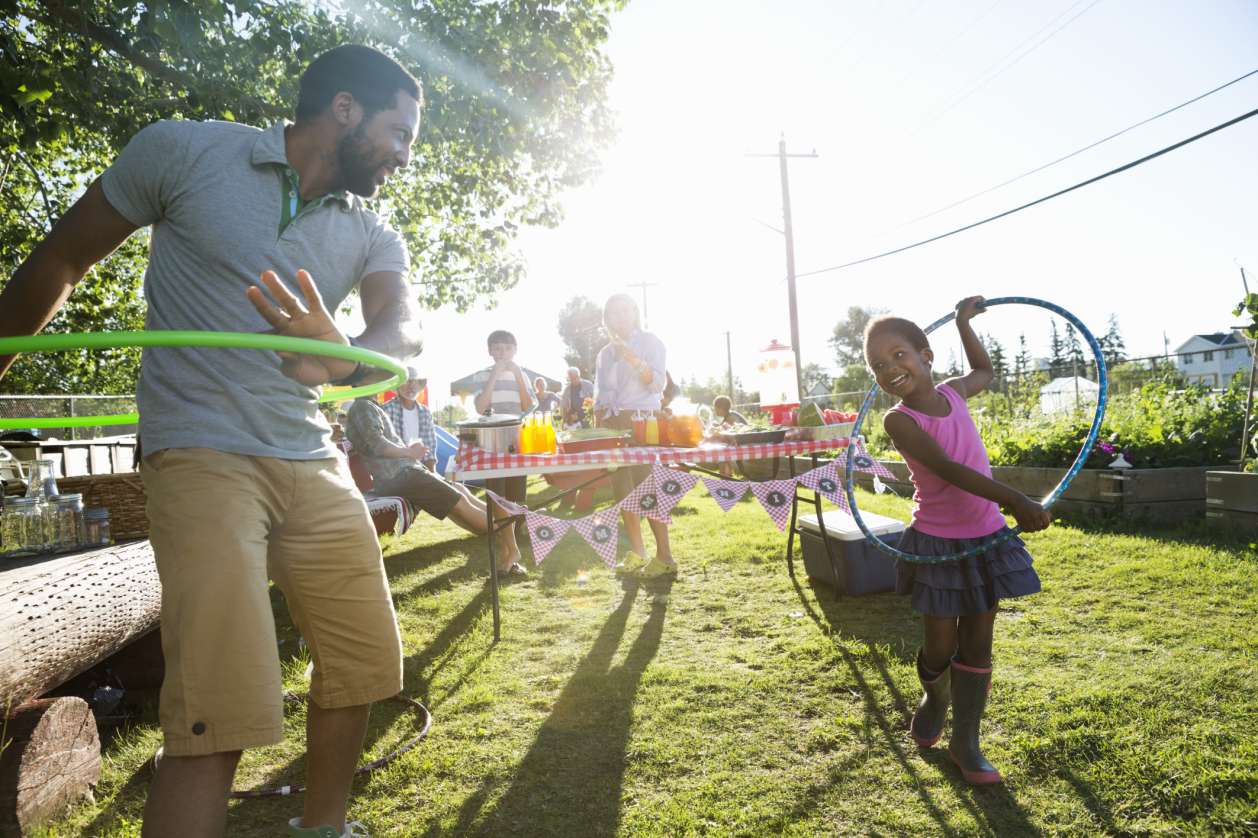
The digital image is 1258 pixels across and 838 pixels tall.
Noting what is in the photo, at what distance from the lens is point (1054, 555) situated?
5254 mm

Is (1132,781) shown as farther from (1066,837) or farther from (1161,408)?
(1161,408)

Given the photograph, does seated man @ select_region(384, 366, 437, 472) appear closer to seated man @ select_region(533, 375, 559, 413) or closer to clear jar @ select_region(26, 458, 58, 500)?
clear jar @ select_region(26, 458, 58, 500)

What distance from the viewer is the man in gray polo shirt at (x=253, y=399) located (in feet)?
4.70

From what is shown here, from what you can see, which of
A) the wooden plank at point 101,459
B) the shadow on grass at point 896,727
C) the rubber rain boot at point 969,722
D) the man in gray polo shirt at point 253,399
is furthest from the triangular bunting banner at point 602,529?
the wooden plank at point 101,459

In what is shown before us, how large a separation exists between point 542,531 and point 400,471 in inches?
51.8

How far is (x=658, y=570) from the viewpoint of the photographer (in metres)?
5.45

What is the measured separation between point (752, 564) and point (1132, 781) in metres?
3.39

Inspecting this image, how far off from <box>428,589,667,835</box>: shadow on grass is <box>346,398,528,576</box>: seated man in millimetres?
1859

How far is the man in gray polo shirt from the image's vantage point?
1434mm

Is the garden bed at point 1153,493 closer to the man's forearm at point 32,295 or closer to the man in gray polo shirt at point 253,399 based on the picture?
the man in gray polo shirt at point 253,399

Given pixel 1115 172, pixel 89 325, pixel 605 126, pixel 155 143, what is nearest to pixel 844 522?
pixel 155 143

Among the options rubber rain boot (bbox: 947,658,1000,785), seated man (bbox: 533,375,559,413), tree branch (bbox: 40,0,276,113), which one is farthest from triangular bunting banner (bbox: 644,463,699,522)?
seated man (bbox: 533,375,559,413)

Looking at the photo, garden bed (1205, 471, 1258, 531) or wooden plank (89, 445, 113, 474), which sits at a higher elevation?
wooden plank (89, 445, 113, 474)

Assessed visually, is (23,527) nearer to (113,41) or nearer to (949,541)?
(949,541)
